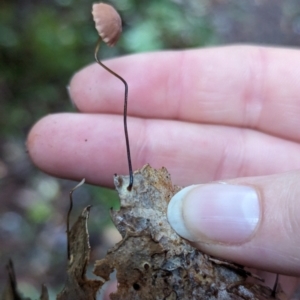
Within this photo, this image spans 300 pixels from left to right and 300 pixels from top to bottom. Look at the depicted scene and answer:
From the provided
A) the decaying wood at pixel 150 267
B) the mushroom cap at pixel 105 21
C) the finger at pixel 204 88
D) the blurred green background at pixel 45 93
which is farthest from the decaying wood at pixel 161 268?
the blurred green background at pixel 45 93

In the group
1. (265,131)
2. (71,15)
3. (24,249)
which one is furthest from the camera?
(71,15)

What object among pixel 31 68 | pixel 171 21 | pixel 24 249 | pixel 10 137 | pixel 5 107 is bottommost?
→ pixel 24 249

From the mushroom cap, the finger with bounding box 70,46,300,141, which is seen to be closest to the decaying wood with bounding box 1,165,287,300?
the mushroom cap

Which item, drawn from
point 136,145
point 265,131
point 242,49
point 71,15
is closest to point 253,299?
point 136,145

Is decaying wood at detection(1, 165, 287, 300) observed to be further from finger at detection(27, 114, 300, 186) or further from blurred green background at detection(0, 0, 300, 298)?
blurred green background at detection(0, 0, 300, 298)

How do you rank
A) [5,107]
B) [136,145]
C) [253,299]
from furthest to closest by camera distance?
[5,107] → [136,145] → [253,299]

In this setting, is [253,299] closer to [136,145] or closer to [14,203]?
[136,145]

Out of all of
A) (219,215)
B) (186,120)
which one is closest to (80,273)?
(219,215)

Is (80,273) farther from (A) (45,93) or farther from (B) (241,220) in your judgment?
(A) (45,93)
